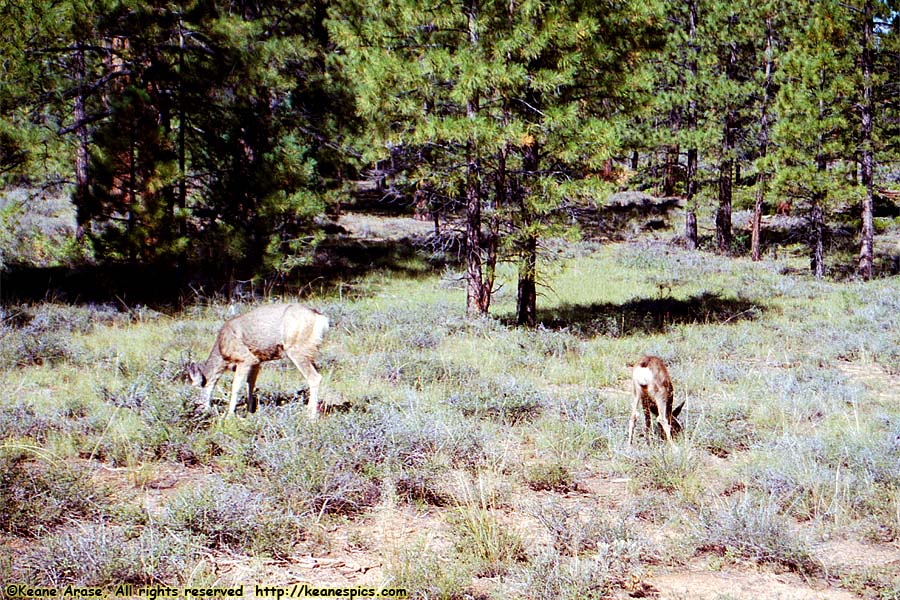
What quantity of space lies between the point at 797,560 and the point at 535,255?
8179 millimetres

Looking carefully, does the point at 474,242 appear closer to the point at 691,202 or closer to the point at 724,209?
the point at 691,202

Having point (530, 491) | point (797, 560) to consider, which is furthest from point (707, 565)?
point (530, 491)

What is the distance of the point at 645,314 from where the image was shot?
15.2m

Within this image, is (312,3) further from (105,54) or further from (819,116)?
(819,116)

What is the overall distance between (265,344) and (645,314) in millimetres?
10064

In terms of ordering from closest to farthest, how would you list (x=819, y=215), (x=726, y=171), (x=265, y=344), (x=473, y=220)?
1. (x=265, y=344)
2. (x=473, y=220)
3. (x=819, y=215)
4. (x=726, y=171)

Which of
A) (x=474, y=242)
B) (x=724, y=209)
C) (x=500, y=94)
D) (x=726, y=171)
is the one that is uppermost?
(x=500, y=94)

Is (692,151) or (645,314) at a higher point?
(692,151)

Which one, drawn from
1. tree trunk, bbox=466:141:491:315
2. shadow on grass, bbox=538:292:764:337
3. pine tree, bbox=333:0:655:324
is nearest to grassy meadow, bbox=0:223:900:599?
tree trunk, bbox=466:141:491:315

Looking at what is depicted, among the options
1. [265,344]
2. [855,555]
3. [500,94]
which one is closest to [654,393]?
[855,555]

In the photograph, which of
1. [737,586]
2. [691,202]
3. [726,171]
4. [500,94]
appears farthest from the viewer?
[691,202]

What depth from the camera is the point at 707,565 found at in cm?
457

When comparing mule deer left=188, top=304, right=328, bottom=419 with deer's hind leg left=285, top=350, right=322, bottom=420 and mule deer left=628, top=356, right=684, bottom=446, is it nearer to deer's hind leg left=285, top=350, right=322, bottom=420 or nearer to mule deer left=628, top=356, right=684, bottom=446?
deer's hind leg left=285, top=350, right=322, bottom=420

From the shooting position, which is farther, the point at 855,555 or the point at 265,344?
the point at 265,344
